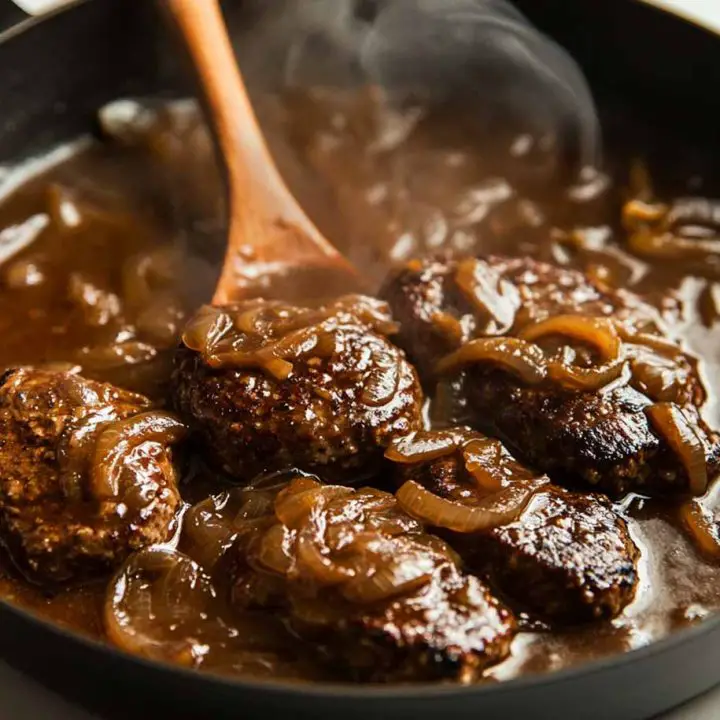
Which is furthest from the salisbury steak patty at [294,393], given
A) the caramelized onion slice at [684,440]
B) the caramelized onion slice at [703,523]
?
the caramelized onion slice at [703,523]

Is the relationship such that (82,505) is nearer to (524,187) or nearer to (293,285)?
(293,285)

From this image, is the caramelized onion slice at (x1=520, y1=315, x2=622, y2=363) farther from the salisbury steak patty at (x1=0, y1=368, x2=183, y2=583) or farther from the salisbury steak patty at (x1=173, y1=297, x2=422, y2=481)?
the salisbury steak patty at (x1=0, y1=368, x2=183, y2=583)

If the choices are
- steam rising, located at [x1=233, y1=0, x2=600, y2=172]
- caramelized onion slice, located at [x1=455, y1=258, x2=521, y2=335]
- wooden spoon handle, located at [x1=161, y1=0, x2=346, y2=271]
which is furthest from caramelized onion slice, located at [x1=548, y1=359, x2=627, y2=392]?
steam rising, located at [x1=233, y1=0, x2=600, y2=172]

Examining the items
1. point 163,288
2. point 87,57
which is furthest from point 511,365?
point 87,57

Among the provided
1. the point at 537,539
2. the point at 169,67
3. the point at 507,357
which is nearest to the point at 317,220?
the point at 169,67

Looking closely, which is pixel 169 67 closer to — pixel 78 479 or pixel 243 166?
pixel 243 166
